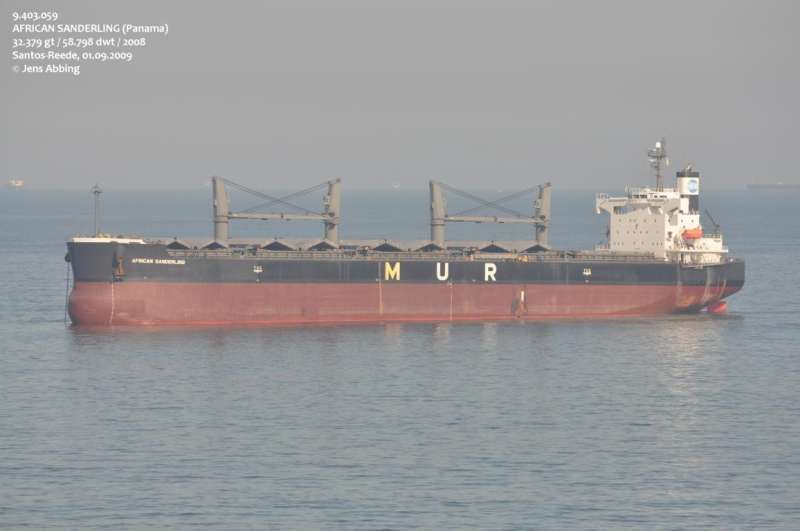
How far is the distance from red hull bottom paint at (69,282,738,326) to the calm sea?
142cm

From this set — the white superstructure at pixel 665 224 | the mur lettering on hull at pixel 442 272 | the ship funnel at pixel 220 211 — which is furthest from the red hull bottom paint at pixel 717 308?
the ship funnel at pixel 220 211

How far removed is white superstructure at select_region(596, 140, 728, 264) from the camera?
78250 mm

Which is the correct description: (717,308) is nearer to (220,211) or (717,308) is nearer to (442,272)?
(442,272)

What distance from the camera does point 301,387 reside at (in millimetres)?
53375

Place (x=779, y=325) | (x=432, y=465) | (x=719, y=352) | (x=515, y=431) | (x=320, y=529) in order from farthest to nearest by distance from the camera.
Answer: (x=779, y=325) < (x=719, y=352) < (x=515, y=431) < (x=432, y=465) < (x=320, y=529)

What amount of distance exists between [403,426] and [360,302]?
24131mm

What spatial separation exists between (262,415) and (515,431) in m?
9.12

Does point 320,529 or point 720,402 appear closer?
point 320,529

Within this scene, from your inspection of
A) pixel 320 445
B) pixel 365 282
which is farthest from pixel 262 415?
pixel 365 282

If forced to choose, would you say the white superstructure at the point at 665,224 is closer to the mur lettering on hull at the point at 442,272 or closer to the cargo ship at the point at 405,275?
the cargo ship at the point at 405,275

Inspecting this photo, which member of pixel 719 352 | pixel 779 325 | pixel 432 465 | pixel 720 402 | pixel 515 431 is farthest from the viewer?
pixel 779 325

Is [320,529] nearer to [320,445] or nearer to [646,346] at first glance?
[320,445]

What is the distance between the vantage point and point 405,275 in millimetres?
70812

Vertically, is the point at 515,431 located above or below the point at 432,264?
below
